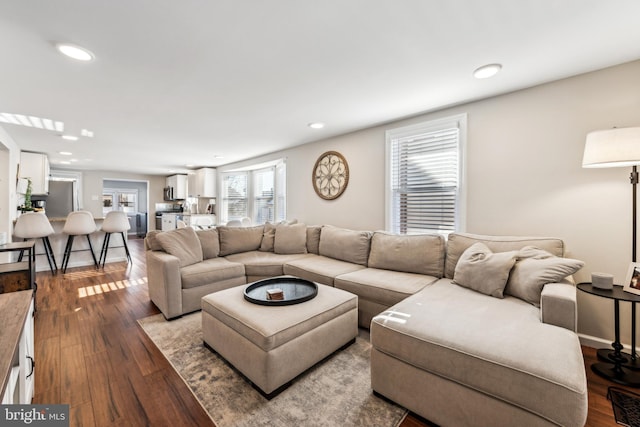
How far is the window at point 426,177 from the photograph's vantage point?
115 inches

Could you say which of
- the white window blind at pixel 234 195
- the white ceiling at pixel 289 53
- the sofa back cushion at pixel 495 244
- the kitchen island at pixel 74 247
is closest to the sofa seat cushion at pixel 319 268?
the sofa back cushion at pixel 495 244

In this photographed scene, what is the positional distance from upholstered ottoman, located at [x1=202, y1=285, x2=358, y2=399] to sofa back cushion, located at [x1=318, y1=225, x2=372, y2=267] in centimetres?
102

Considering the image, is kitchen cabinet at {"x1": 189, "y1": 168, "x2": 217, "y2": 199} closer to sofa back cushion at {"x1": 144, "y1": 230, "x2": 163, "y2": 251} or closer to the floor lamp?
sofa back cushion at {"x1": 144, "y1": 230, "x2": 163, "y2": 251}

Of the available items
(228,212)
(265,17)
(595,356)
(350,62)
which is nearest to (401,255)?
(595,356)

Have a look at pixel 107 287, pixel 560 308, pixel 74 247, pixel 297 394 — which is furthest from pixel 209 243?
pixel 560 308

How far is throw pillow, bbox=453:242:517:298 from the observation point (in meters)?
1.99

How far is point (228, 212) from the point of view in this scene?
6883mm

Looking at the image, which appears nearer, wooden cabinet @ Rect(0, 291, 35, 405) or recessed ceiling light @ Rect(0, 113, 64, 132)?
wooden cabinet @ Rect(0, 291, 35, 405)

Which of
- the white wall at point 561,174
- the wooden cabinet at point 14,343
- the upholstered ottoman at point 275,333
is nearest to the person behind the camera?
the wooden cabinet at point 14,343

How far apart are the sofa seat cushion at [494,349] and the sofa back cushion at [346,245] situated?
4.35 ft

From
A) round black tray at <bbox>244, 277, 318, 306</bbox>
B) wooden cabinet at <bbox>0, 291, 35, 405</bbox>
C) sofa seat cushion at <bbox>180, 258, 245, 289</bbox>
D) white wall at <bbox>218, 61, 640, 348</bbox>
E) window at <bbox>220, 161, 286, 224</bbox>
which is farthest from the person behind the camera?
window at <bbox>220, 161, 286, 224</bbox>

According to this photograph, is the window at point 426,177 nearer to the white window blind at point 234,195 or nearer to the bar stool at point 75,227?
the white window blind at point 234,195

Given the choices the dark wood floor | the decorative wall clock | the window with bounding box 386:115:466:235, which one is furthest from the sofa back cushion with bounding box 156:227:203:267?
the window with bounding box 386:115:466:235

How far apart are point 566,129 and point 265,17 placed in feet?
8.40
